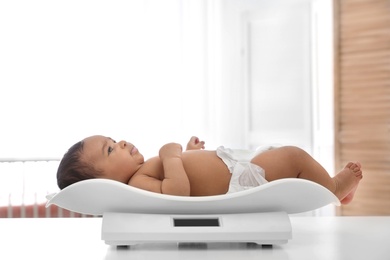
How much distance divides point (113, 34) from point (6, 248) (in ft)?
10.9

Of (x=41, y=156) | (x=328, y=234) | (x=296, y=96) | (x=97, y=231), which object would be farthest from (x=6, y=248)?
(x=296, y=96)

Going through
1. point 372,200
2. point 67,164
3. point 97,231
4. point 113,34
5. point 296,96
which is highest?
point 113,34

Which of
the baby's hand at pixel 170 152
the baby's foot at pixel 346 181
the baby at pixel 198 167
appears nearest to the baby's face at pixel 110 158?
the baby at pixel 198 167

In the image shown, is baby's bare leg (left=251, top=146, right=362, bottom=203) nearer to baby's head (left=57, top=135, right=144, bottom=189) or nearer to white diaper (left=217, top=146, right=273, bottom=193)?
white diaper (left=217, top=146, right=273, bottom=193)

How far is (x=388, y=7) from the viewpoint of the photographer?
3.37 metres

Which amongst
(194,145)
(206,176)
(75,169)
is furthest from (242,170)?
(75,169)

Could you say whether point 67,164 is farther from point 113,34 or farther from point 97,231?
point 113,34

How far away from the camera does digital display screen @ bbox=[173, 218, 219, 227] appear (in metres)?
0.91

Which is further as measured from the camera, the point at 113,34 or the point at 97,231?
the point at 113,34

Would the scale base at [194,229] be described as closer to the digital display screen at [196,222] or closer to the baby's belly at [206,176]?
the digital display screen at [196,222]

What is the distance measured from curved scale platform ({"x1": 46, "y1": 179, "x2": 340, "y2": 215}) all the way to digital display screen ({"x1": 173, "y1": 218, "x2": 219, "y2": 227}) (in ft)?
0.05

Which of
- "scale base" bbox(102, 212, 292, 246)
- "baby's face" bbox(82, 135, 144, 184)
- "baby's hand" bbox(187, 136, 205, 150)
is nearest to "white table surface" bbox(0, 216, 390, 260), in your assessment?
"scale base" bbox(102, 212, 292, 246)

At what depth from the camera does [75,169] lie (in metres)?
1.17

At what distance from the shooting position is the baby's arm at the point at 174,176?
1061 mm
